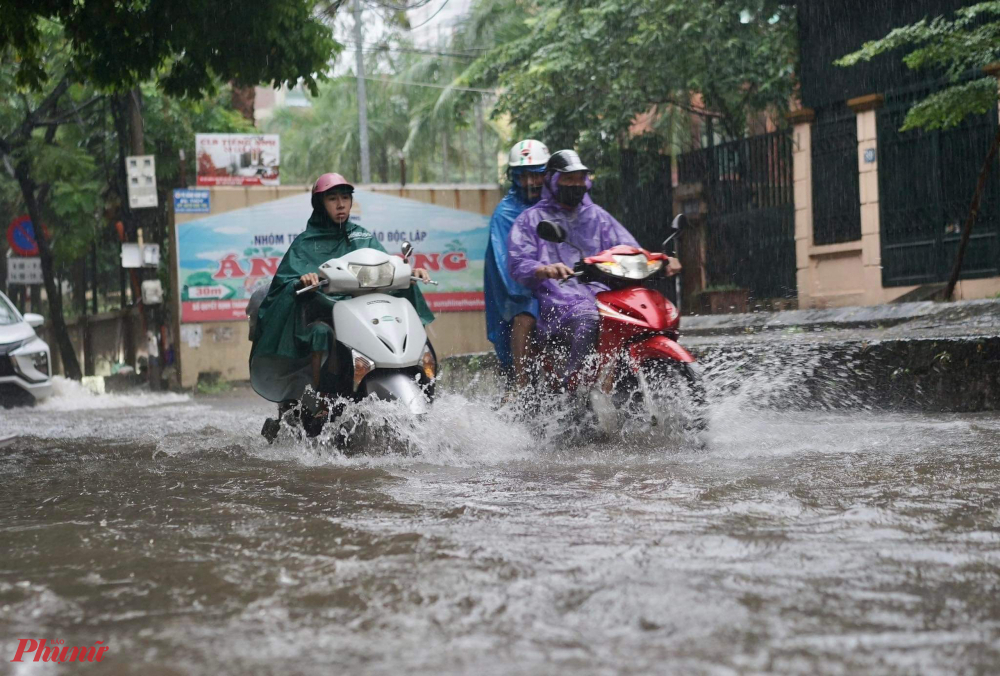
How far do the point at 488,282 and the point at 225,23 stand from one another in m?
2.87

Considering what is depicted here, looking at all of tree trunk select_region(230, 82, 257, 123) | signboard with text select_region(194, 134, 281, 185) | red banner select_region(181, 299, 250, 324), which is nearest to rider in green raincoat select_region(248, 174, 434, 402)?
red banner select_region(181, 299, 250, 324)

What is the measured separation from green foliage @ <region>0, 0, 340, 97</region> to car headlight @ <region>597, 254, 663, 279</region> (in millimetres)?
3532

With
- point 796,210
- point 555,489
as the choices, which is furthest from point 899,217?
point 555,489

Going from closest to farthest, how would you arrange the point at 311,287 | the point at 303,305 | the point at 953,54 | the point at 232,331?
the point at 311,287 → the point at 303,305 → the point at 953,54 → the point at 232,331

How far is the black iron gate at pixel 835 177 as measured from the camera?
15422 mm

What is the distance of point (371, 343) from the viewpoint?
5.74 m

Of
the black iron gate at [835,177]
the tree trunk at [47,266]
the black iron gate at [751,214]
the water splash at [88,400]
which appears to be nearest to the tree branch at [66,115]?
the tree trunk at [47,266]

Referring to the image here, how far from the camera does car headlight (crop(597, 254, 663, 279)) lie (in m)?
5.74

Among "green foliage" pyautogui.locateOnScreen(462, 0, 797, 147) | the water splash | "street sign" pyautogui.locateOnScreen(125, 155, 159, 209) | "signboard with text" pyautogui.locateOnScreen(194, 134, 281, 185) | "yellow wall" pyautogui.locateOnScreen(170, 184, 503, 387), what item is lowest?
the water splash

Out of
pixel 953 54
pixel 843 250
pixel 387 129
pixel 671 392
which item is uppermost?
pixel 387 129

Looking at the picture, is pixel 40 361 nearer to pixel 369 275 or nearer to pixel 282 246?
pixel 282 246

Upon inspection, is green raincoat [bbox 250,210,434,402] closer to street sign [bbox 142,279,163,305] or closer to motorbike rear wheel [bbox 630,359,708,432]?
motorbike rear wheel [bbox 630,359,708,432]

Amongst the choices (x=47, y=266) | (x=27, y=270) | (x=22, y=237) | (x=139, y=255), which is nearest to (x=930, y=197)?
(x=139, y=255)

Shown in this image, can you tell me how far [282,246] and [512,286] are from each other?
12.1 meters
